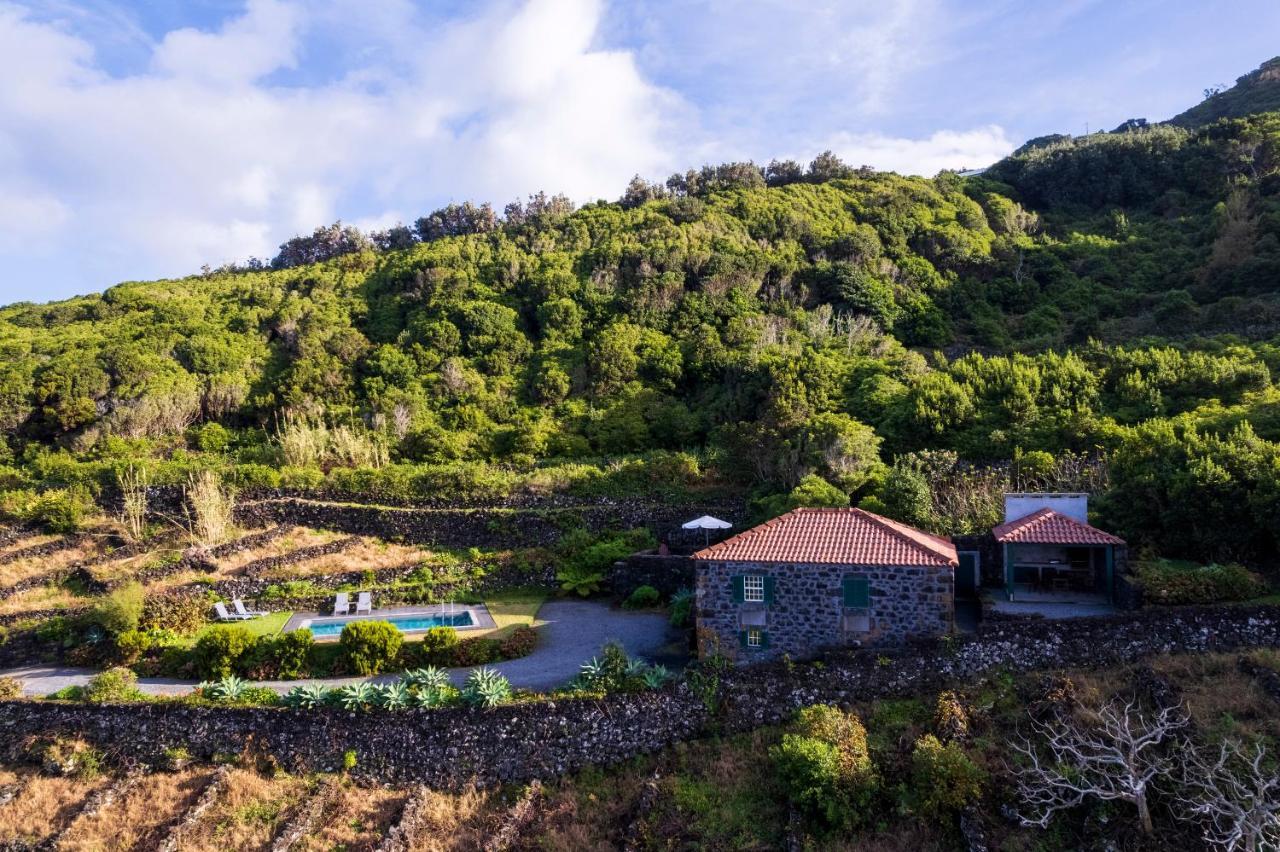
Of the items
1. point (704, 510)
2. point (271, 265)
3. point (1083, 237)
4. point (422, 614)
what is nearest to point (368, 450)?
point (422, 614)

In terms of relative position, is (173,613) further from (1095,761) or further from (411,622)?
(1095,761)

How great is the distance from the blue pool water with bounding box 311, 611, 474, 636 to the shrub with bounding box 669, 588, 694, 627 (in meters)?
5.97

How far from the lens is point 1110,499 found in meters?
19.7

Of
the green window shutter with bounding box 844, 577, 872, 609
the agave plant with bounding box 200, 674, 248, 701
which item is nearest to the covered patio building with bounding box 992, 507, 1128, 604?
the green window shutter with bounding box 844, 577, 872, 609

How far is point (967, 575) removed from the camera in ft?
64.5

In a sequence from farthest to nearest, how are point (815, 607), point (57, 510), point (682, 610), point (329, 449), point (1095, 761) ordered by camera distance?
point (329, 449) < point (57, 510) < point (682, 610) < point (815, 607) < point (1095, 761)

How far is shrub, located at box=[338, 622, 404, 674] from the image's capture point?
17844 millimetres

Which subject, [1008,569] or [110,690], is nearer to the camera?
[110,690]

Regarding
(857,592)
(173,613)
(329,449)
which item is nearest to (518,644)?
(857,592)

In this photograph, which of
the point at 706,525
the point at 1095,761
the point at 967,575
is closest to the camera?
the point at 1095,761

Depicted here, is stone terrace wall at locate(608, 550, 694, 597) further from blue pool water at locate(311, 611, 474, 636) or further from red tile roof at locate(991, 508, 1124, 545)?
red tile roof at locate(991, 508, 1124, 545)

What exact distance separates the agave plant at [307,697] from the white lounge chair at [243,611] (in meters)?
7.41

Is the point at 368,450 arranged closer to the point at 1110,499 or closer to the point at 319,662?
the point at 319,662

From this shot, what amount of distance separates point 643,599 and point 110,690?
13.3 metres
